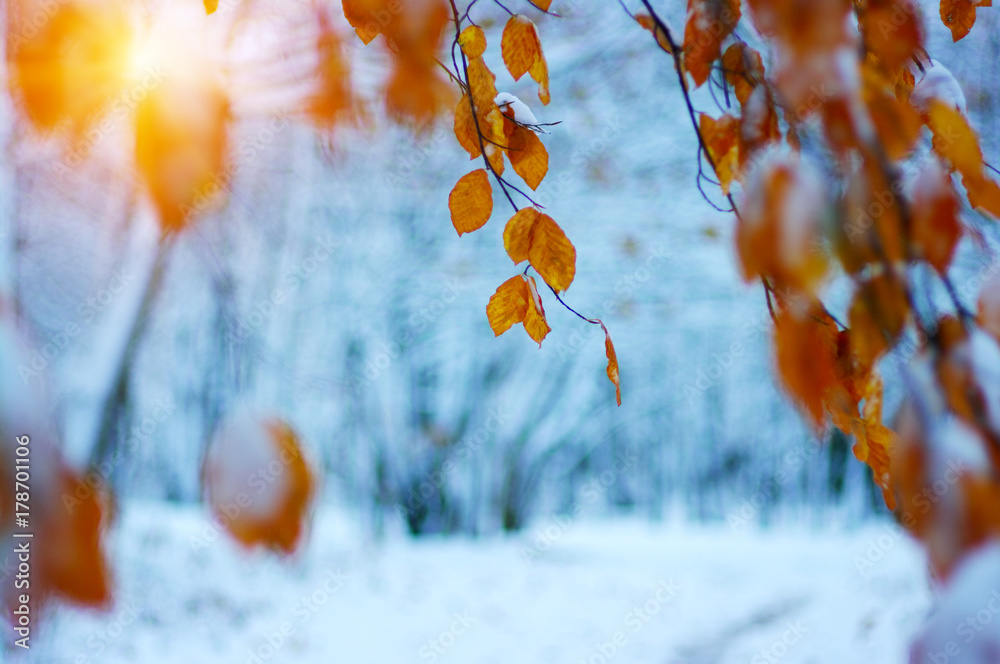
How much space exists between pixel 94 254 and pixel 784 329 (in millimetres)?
5853

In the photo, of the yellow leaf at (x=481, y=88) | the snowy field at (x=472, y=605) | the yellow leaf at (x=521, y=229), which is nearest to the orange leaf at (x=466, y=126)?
the yellow leaf at (x=481, y=88)

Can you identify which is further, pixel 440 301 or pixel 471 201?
pixel 440 301

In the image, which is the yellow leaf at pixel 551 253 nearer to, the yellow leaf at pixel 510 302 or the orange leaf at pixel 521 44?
the yellow leaf at pixel 510 302

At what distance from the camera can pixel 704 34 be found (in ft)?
3.65

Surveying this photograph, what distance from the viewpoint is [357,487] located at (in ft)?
25.3

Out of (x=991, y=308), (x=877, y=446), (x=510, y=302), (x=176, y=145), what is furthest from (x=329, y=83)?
(x=877, y=446)

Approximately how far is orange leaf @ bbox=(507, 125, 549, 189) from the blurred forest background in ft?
9.60

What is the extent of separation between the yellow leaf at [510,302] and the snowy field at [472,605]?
3.33m

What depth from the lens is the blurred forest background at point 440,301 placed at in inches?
214

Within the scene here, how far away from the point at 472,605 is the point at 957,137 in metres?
5.68

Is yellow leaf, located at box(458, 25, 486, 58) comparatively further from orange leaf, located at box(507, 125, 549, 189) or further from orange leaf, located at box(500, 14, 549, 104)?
orange leaf, located at box(507, 125, 549, 189)

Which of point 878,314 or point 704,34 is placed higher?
point 704,34

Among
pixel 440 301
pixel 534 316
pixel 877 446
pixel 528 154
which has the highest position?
pixel 528 154

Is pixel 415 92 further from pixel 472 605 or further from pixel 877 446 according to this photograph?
pixel 472 605
